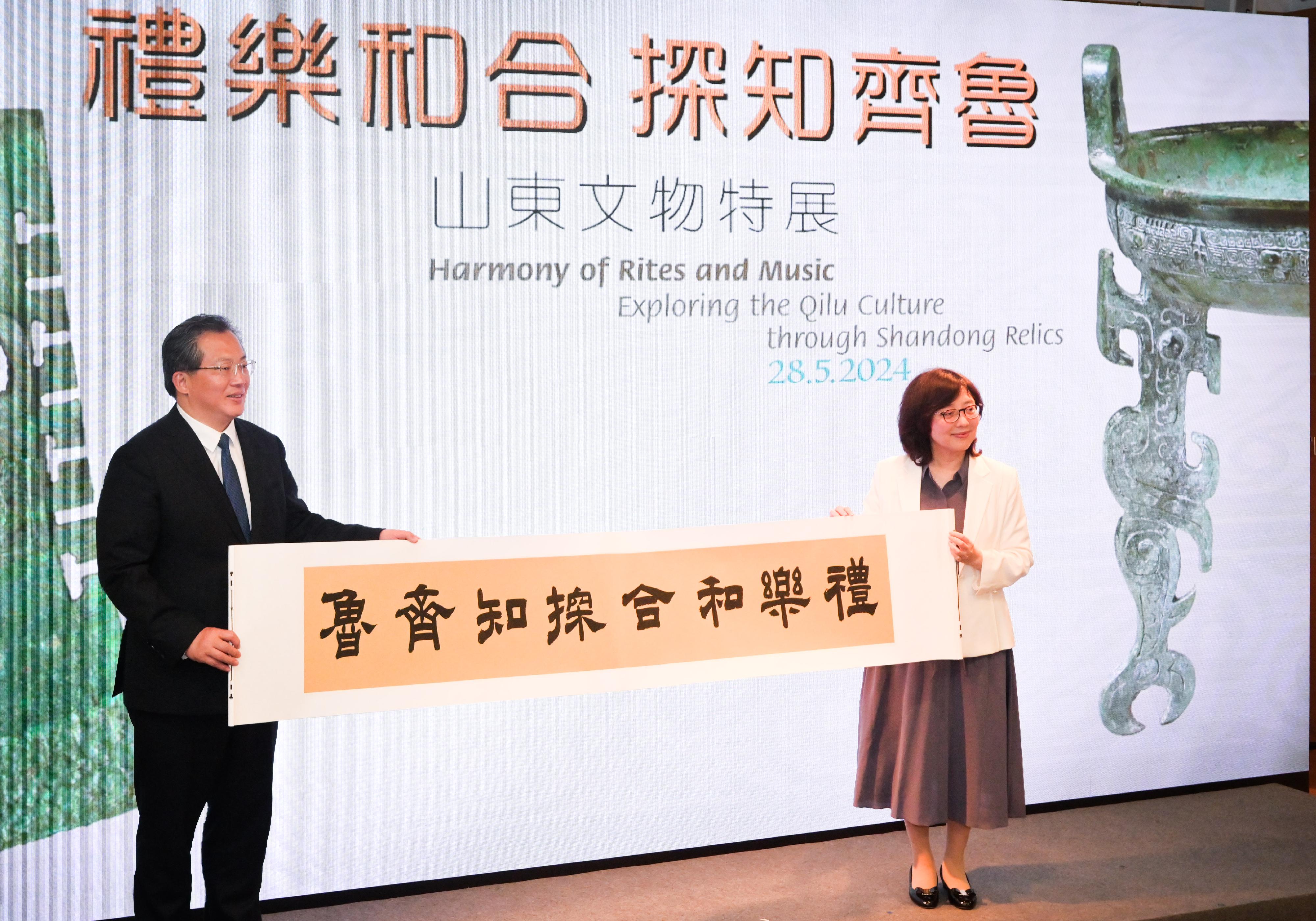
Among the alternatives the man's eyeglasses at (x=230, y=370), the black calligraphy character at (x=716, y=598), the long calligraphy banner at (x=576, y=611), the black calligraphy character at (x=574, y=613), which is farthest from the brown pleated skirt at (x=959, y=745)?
the man's eyeglasses at (x=230, y=370)

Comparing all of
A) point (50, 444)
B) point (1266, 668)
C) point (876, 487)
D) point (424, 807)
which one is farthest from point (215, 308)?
point (1266, 668)

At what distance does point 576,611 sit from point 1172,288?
2460 mm

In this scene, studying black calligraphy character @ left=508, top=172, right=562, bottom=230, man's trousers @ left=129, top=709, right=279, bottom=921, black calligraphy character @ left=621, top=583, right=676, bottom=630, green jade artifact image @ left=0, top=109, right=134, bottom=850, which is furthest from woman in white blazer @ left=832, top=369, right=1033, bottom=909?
green jade artifact image @ left=0, top=109, right=134, bottom=850

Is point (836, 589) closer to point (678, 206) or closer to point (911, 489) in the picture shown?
point (911, 489)

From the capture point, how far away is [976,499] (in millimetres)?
2982

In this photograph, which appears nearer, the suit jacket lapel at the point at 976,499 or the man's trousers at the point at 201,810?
the man's trousers at the point at 201,810

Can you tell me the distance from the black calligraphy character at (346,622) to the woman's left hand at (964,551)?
1461mm

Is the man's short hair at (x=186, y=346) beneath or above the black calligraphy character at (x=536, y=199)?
beneath

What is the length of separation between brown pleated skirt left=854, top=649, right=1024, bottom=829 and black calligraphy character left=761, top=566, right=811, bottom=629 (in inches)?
16.0

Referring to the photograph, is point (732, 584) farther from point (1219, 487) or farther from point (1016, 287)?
point (1219, 487)

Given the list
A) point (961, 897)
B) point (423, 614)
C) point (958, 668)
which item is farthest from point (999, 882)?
point (423, 614)

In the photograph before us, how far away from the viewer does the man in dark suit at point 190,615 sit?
95.4 inches

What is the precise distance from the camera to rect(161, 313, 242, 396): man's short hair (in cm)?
Answer: 260

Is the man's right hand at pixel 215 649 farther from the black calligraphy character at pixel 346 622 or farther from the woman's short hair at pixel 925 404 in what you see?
the woman's short hair at pixel 925 404
